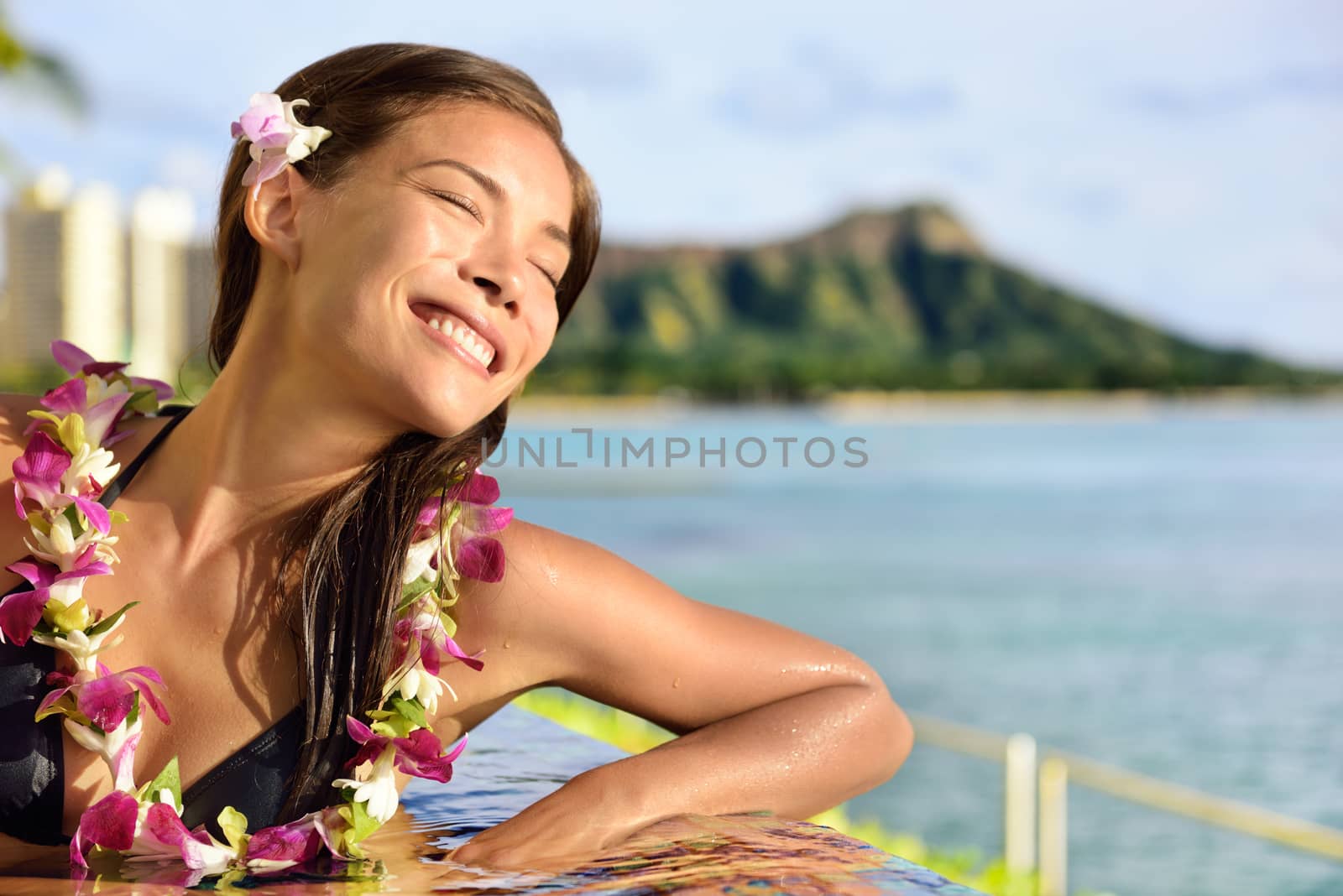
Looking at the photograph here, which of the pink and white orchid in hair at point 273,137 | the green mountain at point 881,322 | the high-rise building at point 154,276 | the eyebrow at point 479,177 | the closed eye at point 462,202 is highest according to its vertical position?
the green mountain at point 881,322

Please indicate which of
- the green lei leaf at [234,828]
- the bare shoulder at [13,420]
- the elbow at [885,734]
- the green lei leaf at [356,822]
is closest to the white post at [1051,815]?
the elbow at [885,734]

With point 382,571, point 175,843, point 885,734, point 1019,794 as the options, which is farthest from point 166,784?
point 1019,794

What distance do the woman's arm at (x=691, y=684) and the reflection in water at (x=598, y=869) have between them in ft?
0.22

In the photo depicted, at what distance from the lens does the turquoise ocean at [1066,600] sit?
11.4 metres

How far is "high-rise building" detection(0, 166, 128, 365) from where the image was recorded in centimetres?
2180

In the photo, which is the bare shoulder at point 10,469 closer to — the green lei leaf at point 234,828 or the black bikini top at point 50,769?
the black bikini top at point 50,769

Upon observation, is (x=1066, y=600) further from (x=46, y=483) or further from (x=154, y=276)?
(x=46, y=483)

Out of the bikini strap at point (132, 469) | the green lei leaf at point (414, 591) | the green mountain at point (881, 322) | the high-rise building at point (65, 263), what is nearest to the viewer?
the green lei leaf at point (414, 591)

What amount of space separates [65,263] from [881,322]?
98.2 metres

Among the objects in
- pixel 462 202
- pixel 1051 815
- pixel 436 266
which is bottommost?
pixel 1051 815

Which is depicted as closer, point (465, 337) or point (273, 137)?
point (465, 337)

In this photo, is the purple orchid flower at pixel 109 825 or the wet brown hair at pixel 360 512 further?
the wet brown hair at pixel 360 512

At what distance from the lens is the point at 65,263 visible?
2338 cm

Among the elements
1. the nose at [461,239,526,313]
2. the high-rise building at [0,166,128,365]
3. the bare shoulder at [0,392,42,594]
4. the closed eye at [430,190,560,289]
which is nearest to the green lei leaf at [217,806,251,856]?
the bare shoulder at [0,392,42,594]
